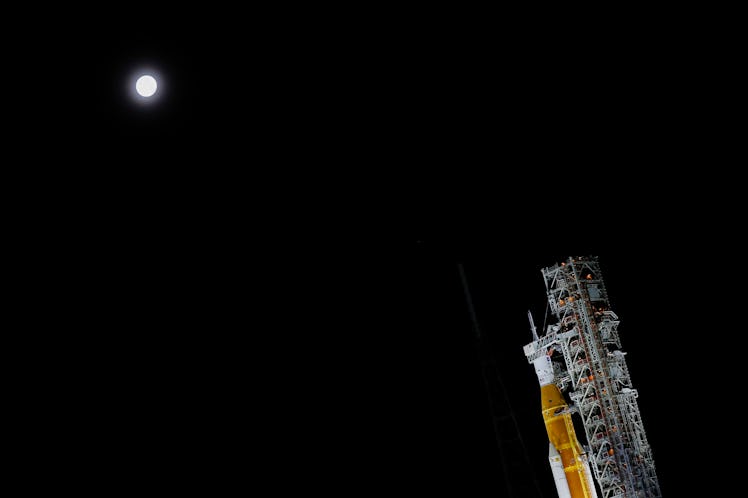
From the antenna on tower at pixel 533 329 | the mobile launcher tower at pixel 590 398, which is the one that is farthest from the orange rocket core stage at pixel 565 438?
the antenna on tower at pixel 533 329

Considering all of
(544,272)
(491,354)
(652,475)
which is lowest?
(652,475)

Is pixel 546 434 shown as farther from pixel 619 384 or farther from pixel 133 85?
pixel 133 85

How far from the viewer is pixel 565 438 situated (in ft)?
79.2

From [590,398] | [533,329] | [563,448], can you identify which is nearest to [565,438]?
[563,448]

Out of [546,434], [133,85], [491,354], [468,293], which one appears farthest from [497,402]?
[546,434]

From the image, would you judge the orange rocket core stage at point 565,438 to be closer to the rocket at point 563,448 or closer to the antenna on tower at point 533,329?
the rocket at point 563,448

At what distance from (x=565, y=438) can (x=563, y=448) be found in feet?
1.12

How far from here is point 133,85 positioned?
31.1 feet

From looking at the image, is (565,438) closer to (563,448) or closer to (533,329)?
(563,448)

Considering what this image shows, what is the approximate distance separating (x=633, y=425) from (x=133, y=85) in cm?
2036

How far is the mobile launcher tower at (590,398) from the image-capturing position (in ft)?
76.7

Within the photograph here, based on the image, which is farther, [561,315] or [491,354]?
[561,315]

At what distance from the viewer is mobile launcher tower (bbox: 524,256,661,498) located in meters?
23.4

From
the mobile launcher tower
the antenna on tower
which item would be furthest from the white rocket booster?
the antenna on tower
